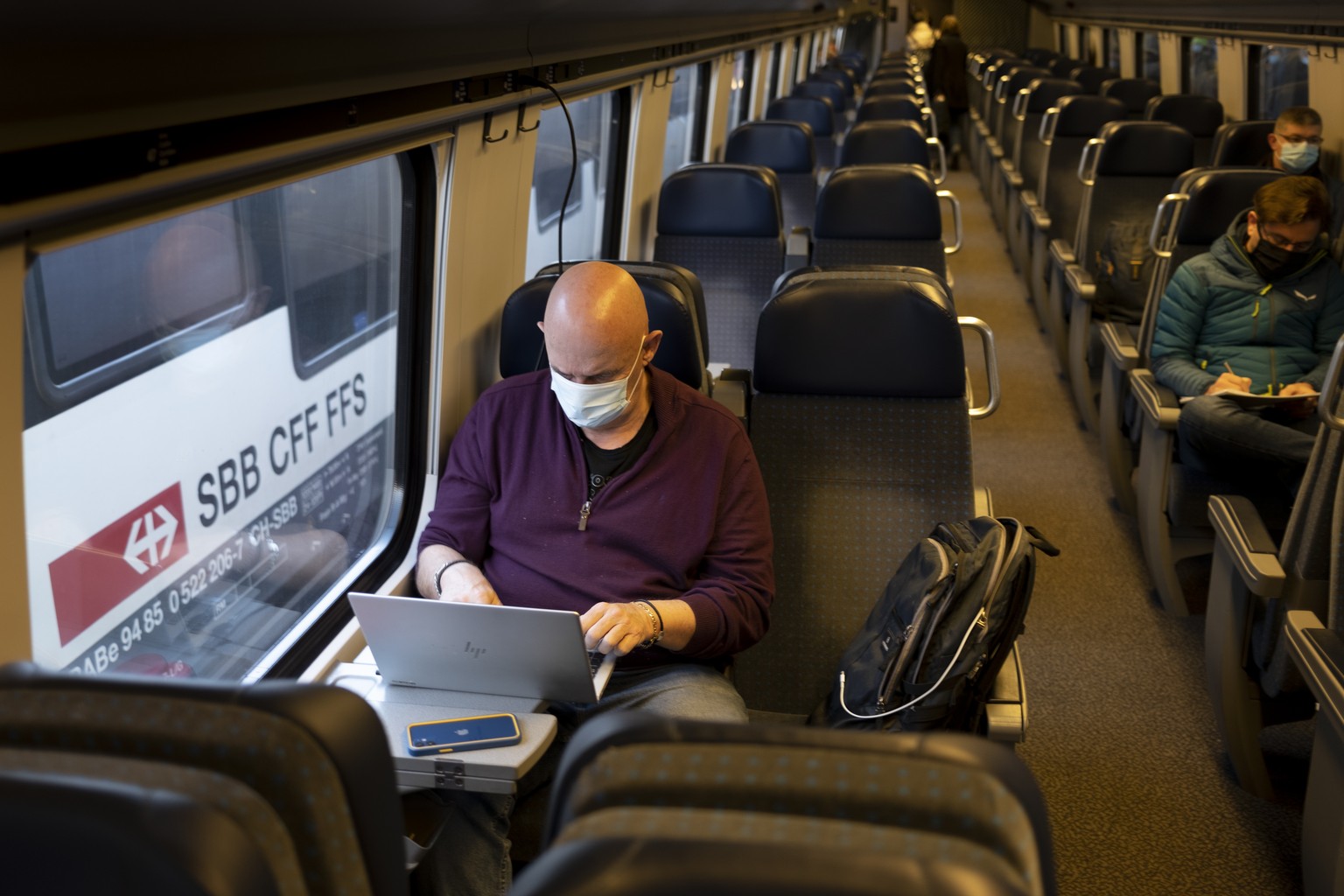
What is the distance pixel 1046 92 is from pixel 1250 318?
5.98 meters

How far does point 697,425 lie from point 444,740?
812mm

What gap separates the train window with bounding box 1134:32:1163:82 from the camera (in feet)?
40.2

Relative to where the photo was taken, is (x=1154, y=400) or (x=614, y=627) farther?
(x=1154, y=400)

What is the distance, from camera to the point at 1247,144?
19.9 feet

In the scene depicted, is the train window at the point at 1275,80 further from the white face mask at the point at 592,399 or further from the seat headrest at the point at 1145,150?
the white face mask at the point at 592,399

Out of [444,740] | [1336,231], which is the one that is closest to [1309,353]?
[1336,231]

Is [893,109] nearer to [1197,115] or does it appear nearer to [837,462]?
[1197,115]

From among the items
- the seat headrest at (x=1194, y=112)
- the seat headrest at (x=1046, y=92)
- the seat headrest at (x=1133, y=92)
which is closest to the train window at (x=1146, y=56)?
the seat headrest at (x=1133, y=92)

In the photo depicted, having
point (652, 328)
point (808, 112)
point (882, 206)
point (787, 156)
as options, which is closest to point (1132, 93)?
point (808, 112)

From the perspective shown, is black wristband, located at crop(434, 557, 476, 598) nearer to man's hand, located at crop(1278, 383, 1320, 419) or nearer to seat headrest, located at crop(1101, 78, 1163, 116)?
man's hand, located at crop(1278, 383, 1320, 419)

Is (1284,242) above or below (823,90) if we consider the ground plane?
below

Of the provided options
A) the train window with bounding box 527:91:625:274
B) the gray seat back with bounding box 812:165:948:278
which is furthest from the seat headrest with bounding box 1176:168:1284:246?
the train window with bounding box 527:91:625:274

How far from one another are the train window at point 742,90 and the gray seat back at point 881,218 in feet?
17.7

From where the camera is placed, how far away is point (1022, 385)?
627 centimetres
